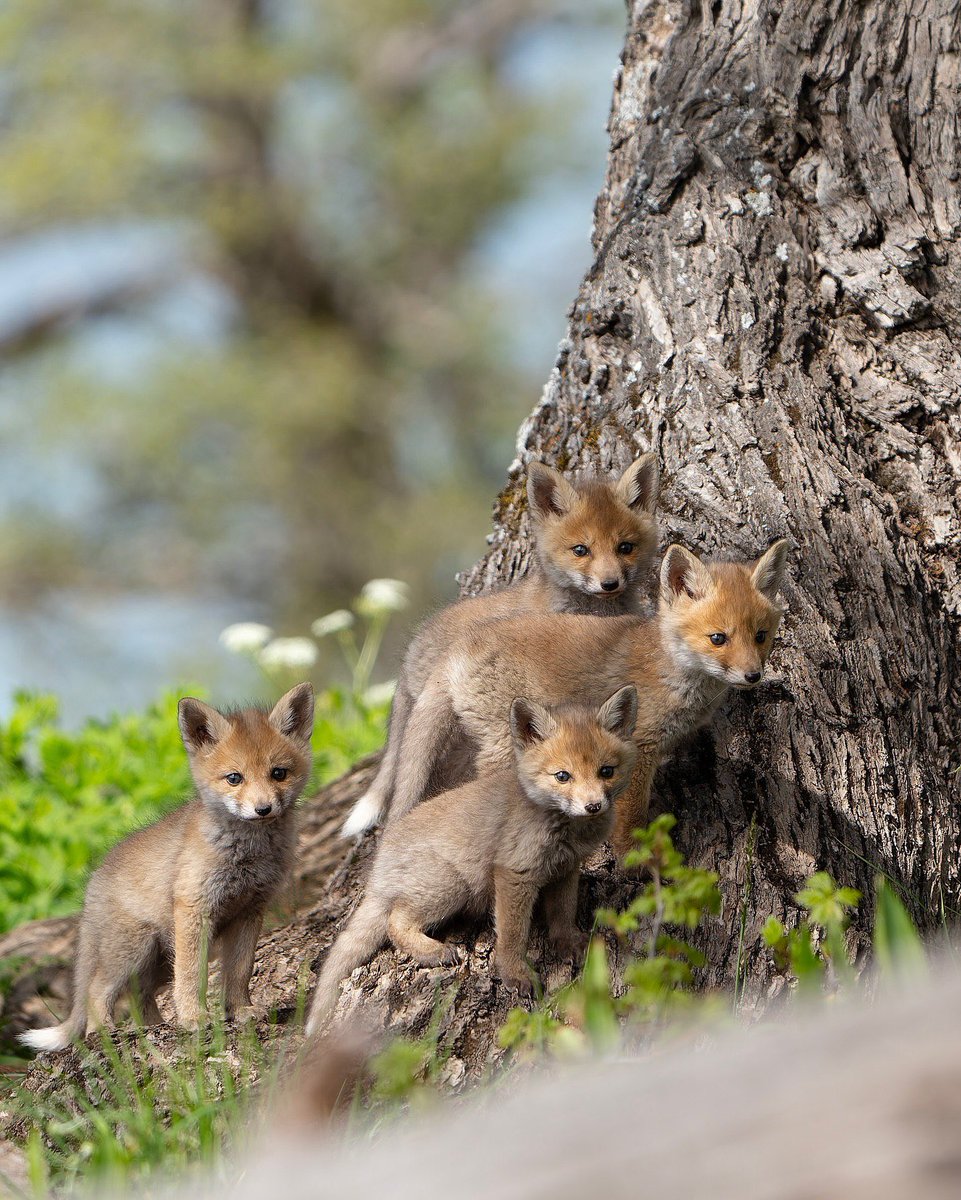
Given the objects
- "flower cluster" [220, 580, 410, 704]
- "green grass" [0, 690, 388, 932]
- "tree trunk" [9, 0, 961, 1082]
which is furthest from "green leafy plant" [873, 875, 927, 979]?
"flower cluster" [220, 580, 410, 704]

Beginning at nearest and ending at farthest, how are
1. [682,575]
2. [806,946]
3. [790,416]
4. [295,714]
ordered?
[806,946] < [682,575] < [295,714] < [790,416]

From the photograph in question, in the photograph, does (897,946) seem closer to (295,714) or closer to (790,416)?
(295,714)

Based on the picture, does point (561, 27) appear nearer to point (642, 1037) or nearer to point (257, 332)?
point (257, 332)

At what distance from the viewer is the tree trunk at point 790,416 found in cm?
441

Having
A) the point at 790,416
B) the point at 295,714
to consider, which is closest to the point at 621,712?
the point at 295,714

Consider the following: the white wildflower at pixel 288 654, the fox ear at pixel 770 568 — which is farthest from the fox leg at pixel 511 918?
the white wildflower at pixel 288 654

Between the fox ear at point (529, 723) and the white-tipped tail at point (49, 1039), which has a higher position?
the fox ear at point (529, 723)

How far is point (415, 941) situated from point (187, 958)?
3.13ft

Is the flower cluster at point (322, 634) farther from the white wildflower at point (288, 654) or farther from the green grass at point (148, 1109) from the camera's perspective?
the green grass at point (148, 1109)

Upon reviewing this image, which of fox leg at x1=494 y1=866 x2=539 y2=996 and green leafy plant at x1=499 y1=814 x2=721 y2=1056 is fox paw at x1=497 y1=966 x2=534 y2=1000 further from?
green leafy plant at x1=499 y1=814 x2=721 y2=1056

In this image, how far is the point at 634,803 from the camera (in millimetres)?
4527

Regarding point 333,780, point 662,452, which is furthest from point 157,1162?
point 333,780

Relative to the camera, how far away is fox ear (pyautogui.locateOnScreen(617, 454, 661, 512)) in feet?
17.2

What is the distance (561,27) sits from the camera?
2077 cm
